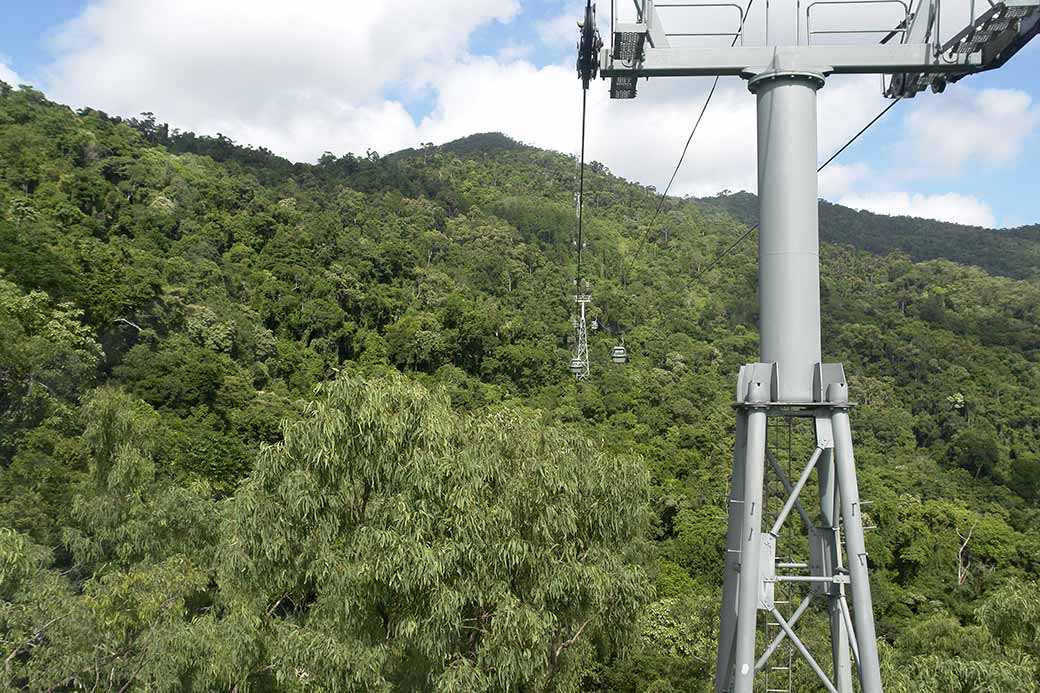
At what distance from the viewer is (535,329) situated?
152ft

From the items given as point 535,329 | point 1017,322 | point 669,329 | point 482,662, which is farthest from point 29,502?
point 1017,322

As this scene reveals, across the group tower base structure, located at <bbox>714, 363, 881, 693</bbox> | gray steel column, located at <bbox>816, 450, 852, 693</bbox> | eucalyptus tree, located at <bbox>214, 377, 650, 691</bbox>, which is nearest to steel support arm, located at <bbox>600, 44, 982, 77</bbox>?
tower base structure, located at <bbox>714, 363, 881, 693</bbox>

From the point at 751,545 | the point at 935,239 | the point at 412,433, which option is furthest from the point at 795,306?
the point at 935,239

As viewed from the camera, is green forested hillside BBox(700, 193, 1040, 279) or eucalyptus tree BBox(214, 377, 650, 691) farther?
green forested hillside BBox(700, 193, 1040, 279)

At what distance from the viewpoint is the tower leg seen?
4102 mm

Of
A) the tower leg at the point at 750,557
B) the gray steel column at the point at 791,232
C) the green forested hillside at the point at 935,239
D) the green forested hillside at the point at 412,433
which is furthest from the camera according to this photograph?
the green forested hillside at the point at 935,239

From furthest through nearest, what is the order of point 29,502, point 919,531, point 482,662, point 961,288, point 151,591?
1. point 961,288
2. point 919,531
3. point 29,502
4. point 151,591
5. point 482,662

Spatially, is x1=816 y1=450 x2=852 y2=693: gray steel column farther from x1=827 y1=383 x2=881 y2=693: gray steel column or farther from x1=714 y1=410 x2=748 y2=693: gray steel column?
x1=714 y1=410 x2=748 y2=693: gray steel column

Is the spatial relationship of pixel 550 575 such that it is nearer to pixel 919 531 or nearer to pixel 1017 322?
pixel 919 531

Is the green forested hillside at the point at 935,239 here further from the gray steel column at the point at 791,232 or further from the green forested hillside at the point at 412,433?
the gray steel column at the point at 791,232

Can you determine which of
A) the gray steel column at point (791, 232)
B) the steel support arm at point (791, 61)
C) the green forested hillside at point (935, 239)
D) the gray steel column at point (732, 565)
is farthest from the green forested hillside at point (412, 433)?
the green forested hillside at point (935, 239)

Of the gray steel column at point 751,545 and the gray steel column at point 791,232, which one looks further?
the gray steel column at point 791,232

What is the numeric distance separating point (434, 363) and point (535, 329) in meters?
8.20

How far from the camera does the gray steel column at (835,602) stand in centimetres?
432
